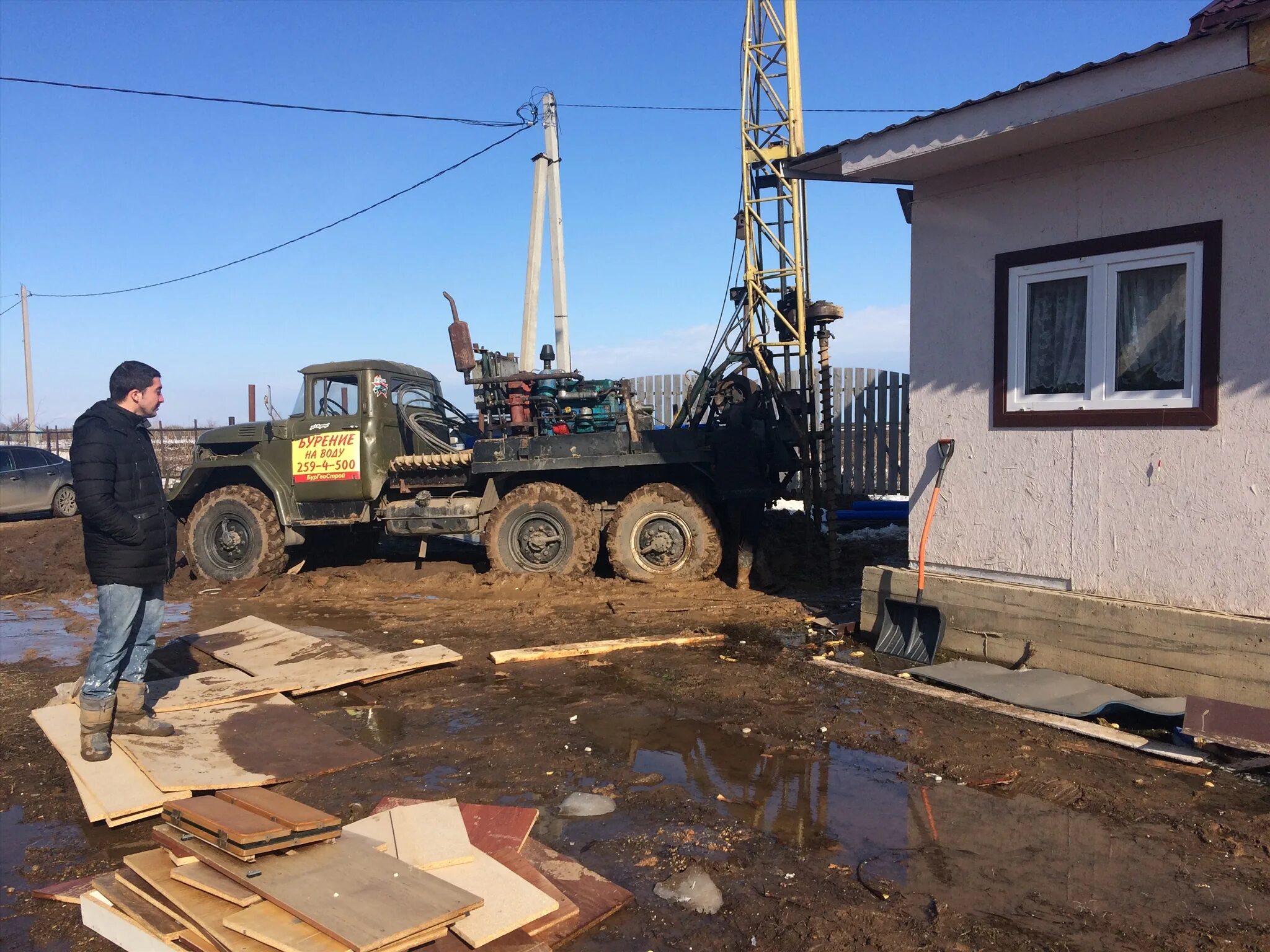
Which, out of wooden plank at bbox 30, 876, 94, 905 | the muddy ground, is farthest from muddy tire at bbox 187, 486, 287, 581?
wooden plank at bbox 30, 876, 94, 905

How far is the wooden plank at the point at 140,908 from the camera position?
273 centimetres

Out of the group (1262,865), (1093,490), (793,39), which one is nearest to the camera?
(1262,865)

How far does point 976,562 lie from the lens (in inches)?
241

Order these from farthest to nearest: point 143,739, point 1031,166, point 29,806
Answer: point 1031,166 → point 143,739 → point 29,806

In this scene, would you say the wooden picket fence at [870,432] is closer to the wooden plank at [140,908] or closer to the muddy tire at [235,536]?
the muddy tire at [235,536]

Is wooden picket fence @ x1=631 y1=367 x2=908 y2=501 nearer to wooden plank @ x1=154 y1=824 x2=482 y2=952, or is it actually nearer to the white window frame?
the white window frame

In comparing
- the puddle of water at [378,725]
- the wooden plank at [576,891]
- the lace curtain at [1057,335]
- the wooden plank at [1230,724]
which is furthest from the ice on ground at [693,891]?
the lace curtain at [1057,335]

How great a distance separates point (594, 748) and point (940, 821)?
5.81 feet

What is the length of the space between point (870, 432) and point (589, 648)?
7.73 meters

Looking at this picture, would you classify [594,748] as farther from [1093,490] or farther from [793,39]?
[793,39]

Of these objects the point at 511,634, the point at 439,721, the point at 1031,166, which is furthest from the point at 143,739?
the point at 1031,166

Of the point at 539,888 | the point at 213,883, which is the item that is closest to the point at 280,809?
the point at 213,883

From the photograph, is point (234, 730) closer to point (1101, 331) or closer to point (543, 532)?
point (543, 532)

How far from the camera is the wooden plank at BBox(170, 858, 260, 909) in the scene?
2.74 m
